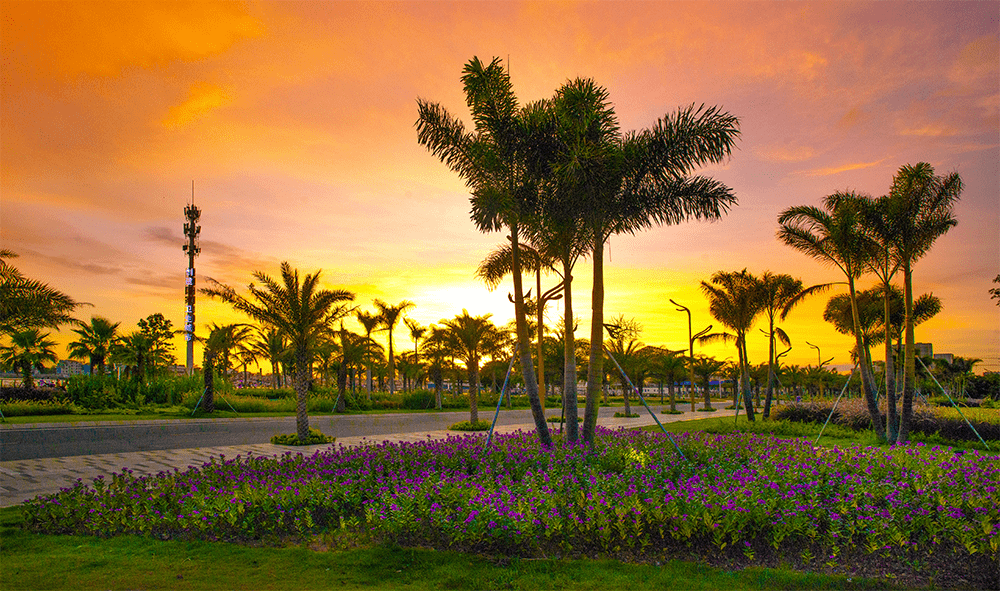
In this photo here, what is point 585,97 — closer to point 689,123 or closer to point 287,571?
point 689,123

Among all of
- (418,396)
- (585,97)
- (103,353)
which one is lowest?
(418,396)

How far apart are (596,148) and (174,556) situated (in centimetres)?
1006

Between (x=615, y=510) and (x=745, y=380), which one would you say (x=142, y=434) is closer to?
(x=615, y=510)

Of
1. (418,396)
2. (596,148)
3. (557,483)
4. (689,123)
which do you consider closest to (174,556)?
(557,483)

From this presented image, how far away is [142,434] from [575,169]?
17266 millimetres

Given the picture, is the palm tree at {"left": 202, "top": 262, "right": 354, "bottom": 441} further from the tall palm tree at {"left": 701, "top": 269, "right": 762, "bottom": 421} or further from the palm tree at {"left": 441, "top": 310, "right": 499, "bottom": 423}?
the tall palm tree at {"left": 701, "top": 269, "right": 762, "bottom": 421}

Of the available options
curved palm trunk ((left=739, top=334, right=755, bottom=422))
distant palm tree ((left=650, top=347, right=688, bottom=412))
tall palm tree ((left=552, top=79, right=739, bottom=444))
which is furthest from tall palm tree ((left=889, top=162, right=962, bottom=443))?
A: distant palm tree ((left=650, top=347, right=688, bottom=412))

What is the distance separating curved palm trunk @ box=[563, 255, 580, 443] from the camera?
13.4m

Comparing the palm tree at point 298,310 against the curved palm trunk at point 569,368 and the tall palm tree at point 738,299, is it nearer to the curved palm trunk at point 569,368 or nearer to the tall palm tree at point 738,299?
the curved palm trunk at point 569,368

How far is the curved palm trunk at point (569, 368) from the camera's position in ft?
44.1

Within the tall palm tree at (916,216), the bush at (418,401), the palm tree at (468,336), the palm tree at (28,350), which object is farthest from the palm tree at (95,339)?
the tall palm tree at (916,216)

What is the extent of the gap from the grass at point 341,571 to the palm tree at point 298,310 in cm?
1248

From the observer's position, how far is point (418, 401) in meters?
44.6

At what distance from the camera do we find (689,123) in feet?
40.4
